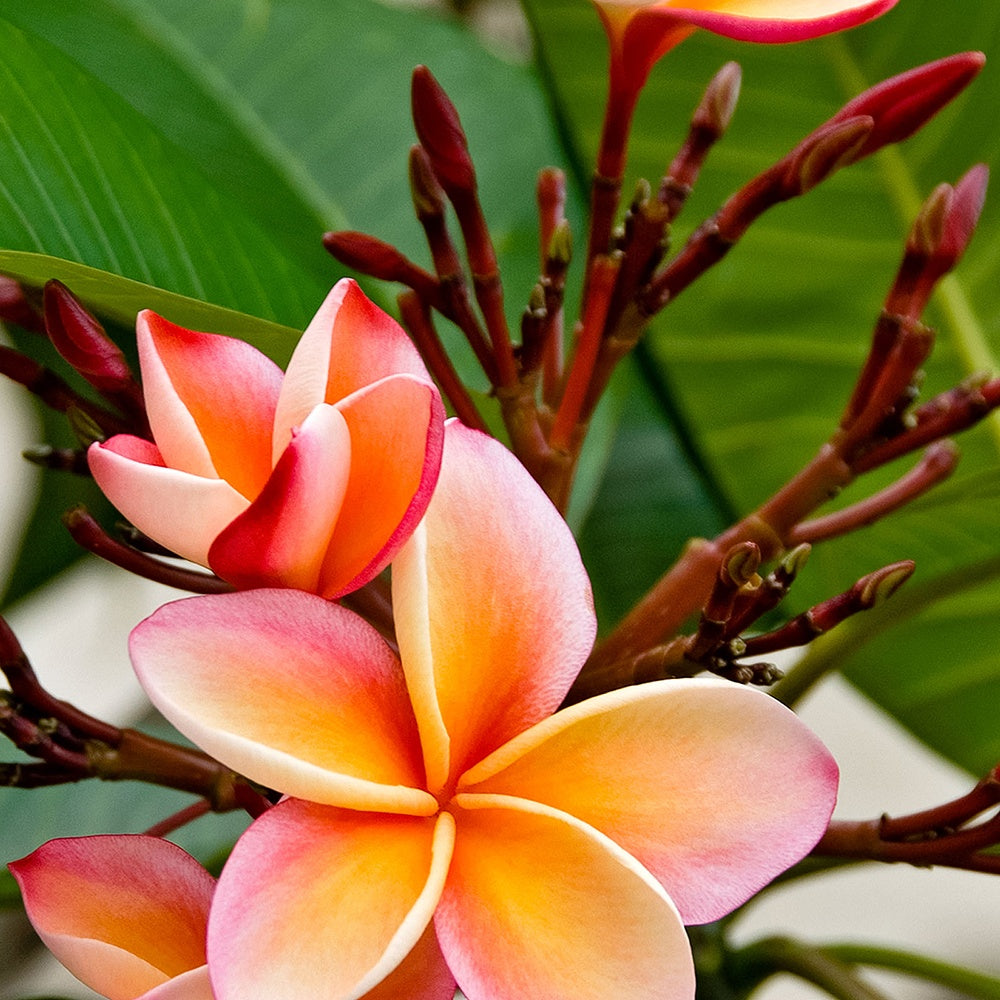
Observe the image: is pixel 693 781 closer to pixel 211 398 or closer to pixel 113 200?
pixel 211 398

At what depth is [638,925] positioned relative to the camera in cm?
22

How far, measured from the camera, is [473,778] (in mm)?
239

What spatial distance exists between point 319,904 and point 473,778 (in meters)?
0.04

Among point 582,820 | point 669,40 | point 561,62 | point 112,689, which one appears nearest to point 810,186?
point 669,40

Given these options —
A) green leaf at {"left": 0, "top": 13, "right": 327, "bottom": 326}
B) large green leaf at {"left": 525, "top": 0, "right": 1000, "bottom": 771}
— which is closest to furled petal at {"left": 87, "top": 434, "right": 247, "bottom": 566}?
green leaf at {"left": 0, "top": 13, "right": 327, "bottom": 326}

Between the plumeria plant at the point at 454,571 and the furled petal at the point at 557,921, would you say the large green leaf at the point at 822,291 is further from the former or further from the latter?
the furled petal at the point at 557,921

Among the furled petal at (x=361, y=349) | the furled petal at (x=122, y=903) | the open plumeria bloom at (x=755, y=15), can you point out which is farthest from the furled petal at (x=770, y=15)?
the furled petal at (x=122, y=903)

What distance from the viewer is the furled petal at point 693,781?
0.77 ft

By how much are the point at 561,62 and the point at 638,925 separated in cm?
45

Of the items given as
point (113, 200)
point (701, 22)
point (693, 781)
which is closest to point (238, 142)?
point (113, 200)

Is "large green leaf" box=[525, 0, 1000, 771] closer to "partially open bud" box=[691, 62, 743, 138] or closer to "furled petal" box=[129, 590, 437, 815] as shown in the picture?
"partially open bud" box=[691, 62, 743, 138]

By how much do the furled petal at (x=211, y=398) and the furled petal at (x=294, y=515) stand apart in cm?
2

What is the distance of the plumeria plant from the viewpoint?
22cm

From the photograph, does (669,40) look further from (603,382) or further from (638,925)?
(638,925)
